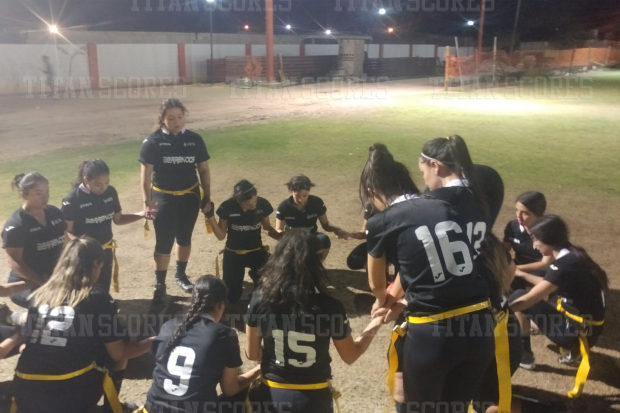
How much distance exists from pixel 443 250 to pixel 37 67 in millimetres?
29291

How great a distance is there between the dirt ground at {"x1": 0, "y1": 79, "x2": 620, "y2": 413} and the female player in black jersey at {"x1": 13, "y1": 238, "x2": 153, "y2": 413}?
2.88ft

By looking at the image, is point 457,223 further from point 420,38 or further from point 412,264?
point 420,38

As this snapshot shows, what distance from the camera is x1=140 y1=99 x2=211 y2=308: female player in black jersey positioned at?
19.0 ft

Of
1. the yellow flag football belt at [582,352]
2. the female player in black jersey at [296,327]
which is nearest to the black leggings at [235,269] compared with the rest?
the female player in black jersey at [296,327]

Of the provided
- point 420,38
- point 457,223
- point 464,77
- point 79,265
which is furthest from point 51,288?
point 420,38

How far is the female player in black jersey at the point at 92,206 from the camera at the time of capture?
5.26 metres

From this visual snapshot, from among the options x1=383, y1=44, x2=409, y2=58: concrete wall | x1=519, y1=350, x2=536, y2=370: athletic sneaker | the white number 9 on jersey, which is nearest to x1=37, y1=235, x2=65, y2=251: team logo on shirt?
the white number 9 on jersey

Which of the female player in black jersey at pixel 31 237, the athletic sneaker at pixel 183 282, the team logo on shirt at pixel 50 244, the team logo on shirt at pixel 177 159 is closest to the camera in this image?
the female player in black jersey at pixel 31 237

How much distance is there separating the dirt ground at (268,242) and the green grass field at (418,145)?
1042mm

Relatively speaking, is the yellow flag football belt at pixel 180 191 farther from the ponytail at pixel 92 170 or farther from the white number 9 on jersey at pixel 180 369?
the white number 9 on jersey at pixel 180 369

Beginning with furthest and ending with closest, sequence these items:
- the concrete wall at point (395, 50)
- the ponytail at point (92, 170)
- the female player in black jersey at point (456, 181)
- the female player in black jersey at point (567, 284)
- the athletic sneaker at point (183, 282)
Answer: the concrete wall at point (395, 50), the athletic sneaker at point (183, 282), the ponytail at point (92, 170), the female player in black jersey at point (567, 284), the female player in black jersey at point (456, 181)

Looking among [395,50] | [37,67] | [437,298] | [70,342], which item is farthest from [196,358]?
[395,50]

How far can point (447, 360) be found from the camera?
2.91 meters

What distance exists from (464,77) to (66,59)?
80.6 ft
